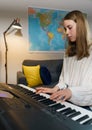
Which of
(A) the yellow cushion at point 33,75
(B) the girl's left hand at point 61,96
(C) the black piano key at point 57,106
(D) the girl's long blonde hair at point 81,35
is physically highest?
(D) the girl's long blonde hair at point 81,35

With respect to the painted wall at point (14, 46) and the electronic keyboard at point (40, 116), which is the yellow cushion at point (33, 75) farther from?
the electronic keyboard at point (40, 116)

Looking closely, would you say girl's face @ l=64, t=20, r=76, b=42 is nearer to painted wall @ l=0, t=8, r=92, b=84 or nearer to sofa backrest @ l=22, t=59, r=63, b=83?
sofa backrest @ l=22, t=59, r=63, b=83

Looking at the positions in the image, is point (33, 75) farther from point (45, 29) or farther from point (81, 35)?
point (81, 35)

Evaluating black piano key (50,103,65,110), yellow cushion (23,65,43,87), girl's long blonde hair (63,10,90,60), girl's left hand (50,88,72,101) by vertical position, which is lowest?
yellow cushion (23,65,43,87)

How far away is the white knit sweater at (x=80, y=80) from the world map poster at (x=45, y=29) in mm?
2958

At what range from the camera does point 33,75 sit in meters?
3.91

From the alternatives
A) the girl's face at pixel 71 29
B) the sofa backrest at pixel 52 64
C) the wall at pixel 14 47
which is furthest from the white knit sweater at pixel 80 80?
the wall at pixel 14 47

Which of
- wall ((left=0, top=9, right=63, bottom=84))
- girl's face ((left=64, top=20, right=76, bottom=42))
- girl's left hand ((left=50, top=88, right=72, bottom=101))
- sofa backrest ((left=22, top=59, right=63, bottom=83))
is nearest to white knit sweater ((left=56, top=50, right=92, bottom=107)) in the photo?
girl's left hand ((left=50, top=88, right=72, bottom=101))

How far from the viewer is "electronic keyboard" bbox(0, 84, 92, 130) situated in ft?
2.34

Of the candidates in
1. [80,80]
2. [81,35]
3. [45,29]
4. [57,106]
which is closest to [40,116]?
[57,106]

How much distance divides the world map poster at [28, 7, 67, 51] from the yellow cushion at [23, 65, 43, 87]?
62 cm

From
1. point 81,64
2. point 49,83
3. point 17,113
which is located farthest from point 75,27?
point 49,83

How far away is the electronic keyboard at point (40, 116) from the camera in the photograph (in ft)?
2.34

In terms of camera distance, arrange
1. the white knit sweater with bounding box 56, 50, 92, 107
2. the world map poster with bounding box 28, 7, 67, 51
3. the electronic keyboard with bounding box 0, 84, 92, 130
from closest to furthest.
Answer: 1. the electronic keyboard with bounding box 0, 84, 92, 130
2. the white knit sweater with bounding box 56, 50, 92, 107
3. the world map poster with bounding box 28, 7, 67, 51
